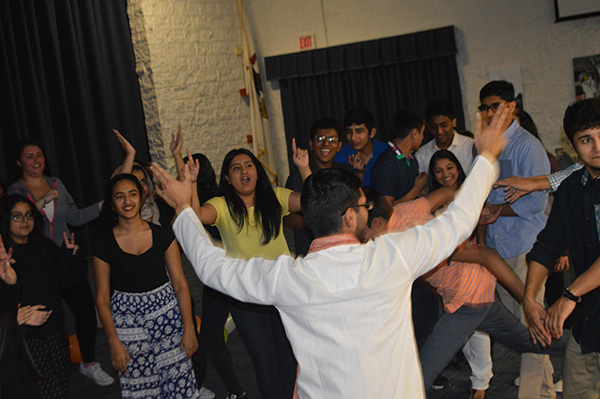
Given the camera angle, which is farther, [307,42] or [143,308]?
[307,42]

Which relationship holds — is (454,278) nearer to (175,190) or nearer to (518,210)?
(518,210)

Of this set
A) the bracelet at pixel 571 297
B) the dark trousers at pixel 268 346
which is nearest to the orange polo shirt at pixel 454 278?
the bracelet at pixel 571 297

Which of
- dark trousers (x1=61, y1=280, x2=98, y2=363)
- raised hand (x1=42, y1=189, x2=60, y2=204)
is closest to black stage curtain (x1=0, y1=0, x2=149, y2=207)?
raised hand (x1=42, y1=189, x2=60, y2=204)

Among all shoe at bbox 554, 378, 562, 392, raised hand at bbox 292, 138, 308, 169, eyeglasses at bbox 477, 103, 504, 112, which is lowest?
shoe at bbox 554, 378, 562, 392

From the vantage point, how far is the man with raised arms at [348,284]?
1.74 meters

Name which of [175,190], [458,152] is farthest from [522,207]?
[175,190]

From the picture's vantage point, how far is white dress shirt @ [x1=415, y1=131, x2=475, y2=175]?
14.2ft

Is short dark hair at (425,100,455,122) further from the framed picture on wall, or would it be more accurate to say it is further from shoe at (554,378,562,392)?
the framed picture on wall

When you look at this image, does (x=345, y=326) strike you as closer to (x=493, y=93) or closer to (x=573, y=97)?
(x=493, y=93)

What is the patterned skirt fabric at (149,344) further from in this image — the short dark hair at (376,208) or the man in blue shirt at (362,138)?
the man in blue shirt at (362,138)

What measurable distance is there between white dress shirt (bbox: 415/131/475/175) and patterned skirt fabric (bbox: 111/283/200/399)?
87.1 inches

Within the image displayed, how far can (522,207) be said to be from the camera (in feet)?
10.5

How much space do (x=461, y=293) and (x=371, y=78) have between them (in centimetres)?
575

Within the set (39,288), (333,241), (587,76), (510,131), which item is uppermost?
(587,76)
